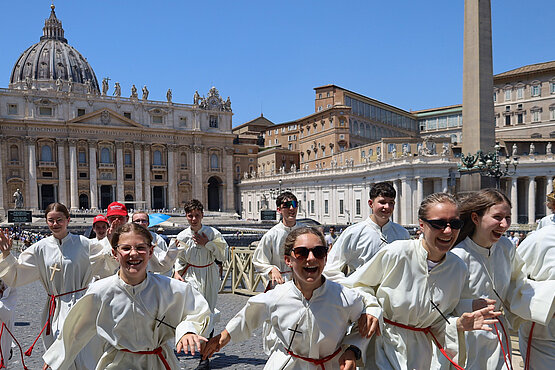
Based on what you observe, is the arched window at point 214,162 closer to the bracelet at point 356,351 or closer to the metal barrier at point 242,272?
the metal barrier at point 242,272

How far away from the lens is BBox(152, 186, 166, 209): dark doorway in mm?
73000

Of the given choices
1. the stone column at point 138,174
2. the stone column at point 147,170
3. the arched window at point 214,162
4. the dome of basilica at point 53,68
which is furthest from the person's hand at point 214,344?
the dome of basilica at point 53,68

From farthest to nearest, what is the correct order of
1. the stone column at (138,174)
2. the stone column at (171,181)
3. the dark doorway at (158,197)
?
the dark doorway at (158,197), the stone column at (171,181), the stone column at (138,174)

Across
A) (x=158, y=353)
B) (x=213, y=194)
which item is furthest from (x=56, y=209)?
(x=213, y=194)

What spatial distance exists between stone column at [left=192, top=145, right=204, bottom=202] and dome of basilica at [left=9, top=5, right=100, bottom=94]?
82.0 feet

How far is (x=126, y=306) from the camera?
3.09 m

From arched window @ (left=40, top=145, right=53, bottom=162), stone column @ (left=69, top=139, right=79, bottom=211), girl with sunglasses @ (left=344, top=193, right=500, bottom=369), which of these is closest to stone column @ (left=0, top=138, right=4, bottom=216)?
arched window @ (left=40, top=145, right=53, bottom=162)

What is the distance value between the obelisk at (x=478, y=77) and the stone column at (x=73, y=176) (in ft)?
197

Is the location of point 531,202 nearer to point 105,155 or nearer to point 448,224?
point 448,224

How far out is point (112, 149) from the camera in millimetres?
69438

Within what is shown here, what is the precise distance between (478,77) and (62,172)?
2454 inches

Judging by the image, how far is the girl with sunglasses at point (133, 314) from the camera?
308 centimetres

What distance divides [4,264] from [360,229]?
345 centimetres

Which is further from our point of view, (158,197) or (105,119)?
(158,197)
